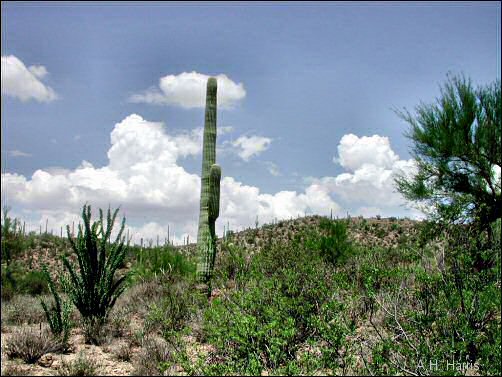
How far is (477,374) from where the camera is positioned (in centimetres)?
645

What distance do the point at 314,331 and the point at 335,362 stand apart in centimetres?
119

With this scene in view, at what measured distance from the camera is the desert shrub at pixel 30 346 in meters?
7.13

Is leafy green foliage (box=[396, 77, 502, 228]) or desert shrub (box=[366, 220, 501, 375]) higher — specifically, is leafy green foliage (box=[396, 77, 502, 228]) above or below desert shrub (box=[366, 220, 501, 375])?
above

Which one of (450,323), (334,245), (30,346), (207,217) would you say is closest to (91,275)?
(30,346)

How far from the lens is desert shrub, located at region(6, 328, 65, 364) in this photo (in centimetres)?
713

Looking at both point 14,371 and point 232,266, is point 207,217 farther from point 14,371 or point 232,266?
point 14,371

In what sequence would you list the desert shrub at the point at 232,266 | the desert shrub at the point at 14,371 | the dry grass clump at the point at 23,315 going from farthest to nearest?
1. the desert shrub at the point at 232,266
2. the dry grass clump at the point at 23,315
3. the desert shrub at the point at 14,371

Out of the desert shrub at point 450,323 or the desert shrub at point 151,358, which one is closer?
the desert shrub at point 450,323

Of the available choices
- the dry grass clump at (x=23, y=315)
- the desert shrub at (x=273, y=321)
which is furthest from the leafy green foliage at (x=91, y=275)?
the desert shrub at (x=273, y=321)

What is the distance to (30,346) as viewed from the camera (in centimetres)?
722

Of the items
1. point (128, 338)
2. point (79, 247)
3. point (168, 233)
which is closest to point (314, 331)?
point (128, 338)

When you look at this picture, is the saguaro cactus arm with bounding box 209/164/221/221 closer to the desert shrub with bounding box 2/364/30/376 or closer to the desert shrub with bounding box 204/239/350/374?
the desert shrub with bounding box 204/239/350/374

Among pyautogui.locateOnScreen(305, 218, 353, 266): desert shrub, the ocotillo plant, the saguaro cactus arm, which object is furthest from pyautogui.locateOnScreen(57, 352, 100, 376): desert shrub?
pyautogui.locateOnScreen(305, 218, 353, 266): desert shrub

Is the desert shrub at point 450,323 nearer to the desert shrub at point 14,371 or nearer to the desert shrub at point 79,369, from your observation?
the desert shrub at point 79,369
